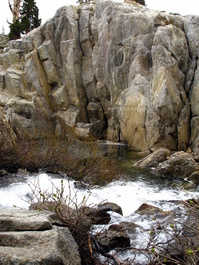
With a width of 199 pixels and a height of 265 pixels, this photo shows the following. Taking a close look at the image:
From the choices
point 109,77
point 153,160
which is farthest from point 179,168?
point 109,77

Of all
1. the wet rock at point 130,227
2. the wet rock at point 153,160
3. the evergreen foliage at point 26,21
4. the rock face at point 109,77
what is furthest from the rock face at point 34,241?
the evergreen foliage at point 26,21

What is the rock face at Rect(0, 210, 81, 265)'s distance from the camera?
8.14ft

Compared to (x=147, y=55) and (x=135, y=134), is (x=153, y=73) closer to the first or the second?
(x=147, y=55)

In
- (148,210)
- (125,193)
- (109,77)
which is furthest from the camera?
(109,77)

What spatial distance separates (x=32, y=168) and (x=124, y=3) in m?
18.3

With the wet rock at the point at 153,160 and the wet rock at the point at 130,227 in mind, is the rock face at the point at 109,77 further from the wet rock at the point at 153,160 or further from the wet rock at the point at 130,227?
the wet rock at the point at 130,227

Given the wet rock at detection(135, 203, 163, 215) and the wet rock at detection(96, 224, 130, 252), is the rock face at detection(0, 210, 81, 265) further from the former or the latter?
the wet rock at detection(135, 203, 163, 215)

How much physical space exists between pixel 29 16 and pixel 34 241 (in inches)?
1435

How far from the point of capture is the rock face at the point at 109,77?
17969mm

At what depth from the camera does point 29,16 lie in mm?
34688

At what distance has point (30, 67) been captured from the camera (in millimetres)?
26594

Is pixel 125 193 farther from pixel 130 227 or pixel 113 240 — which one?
pixel 113 240

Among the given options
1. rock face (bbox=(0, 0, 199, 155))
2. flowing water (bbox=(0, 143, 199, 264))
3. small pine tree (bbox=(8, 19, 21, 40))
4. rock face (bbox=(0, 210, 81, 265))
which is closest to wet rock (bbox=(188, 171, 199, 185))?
flowing water (bbox=(0, 143, 199, 264))

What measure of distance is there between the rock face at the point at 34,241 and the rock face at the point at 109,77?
8.43 metres
